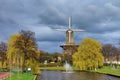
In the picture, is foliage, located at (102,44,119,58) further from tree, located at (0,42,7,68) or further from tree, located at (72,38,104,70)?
tree, located at (0,42,7,68)

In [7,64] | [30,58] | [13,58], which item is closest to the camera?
[30,58]

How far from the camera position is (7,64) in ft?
317

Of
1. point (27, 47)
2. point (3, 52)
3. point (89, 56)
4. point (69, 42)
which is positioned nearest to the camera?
point (27, 47)

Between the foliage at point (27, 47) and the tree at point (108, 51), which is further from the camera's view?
the tree at point (108, 51)

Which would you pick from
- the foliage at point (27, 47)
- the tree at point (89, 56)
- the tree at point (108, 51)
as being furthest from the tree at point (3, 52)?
the tree at point (108, 51)

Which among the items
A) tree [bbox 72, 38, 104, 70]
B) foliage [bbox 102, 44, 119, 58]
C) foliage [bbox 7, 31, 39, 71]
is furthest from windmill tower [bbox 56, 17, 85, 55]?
foliage [bbox 7, 31, 39, 71]

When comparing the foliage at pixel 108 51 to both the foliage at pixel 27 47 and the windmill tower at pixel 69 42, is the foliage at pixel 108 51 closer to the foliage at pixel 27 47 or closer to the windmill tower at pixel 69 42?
the windmill tower at pixel 69 42

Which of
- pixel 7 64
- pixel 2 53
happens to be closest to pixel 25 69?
pixel 2 53

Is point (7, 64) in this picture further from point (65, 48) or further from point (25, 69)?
point (65, 48)

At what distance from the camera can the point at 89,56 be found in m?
98.2

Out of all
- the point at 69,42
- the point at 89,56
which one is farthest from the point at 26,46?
the point at 69,42

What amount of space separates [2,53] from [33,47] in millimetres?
20904

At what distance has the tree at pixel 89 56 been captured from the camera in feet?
320

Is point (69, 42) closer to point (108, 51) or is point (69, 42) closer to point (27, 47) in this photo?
point (108, 51)
